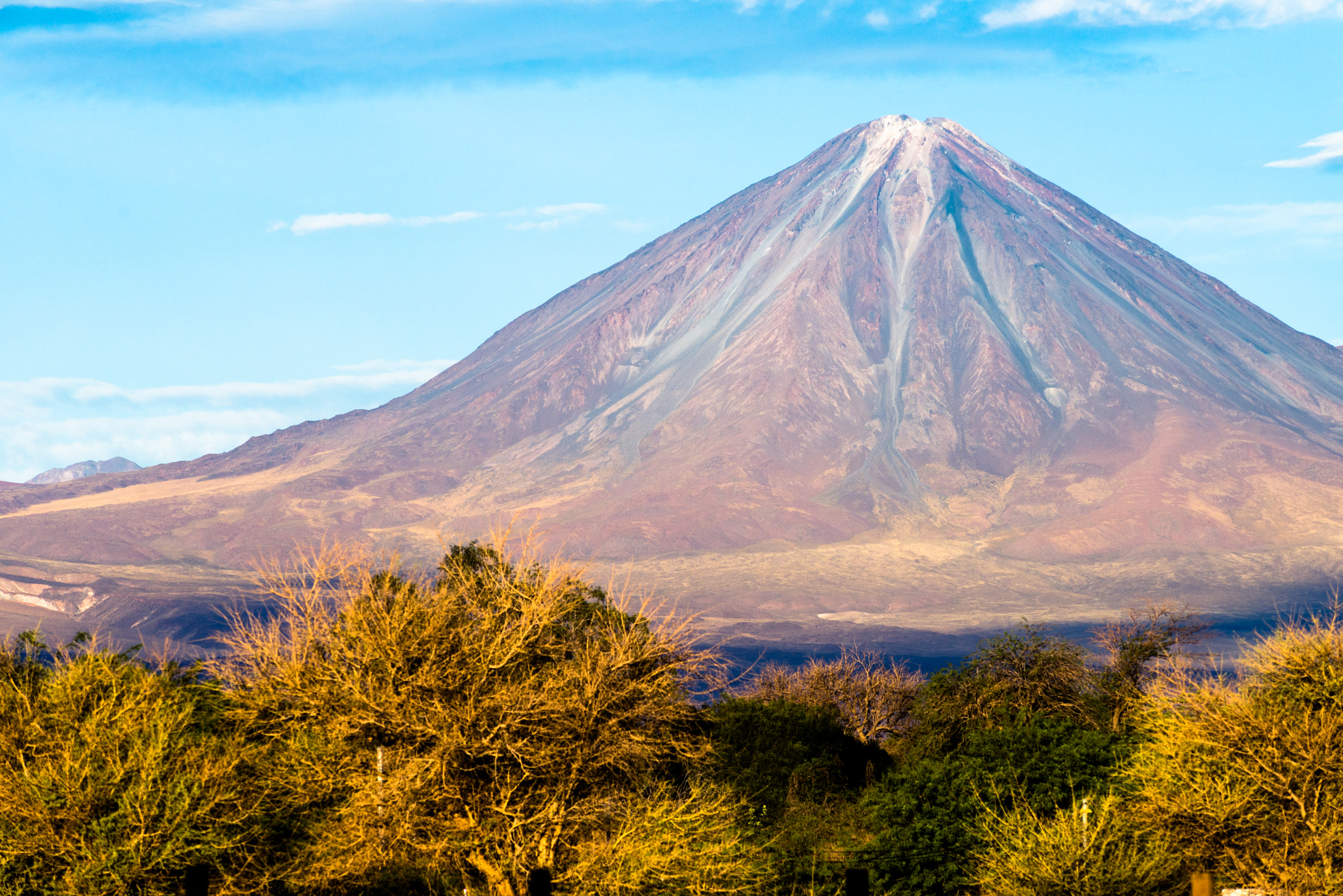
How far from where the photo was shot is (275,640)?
95.1 feet

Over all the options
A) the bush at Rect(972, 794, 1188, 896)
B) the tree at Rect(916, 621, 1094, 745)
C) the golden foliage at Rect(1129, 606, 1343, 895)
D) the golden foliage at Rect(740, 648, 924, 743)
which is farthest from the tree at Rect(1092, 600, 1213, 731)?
the bush at Rect(972, 794, 1188, 896)

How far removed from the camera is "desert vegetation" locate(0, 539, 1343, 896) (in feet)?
78.4

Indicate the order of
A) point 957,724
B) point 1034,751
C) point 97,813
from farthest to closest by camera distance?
point 957,724, point 1034,751, point 97,813

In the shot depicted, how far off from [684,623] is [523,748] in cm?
791

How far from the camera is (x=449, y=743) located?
79.7ft

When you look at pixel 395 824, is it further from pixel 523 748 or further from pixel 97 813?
pixel 97 813

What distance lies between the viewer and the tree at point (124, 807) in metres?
23.0

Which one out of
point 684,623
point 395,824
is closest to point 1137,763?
point 684,623

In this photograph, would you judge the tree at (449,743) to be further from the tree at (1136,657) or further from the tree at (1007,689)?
the tree at (1136,657)

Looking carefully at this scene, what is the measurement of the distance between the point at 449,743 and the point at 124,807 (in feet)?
19.5

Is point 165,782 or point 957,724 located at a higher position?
point 165,782

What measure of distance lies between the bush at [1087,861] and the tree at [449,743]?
604 centimetres

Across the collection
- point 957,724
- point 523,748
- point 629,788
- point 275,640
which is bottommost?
point 957,724

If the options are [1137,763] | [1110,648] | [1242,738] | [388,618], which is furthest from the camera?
[1110,648]
